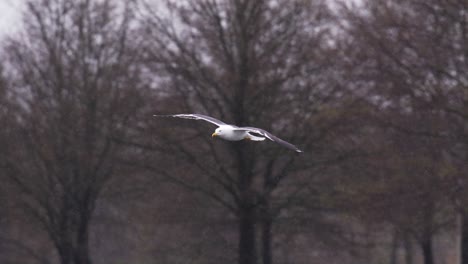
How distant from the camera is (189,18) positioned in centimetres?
2081

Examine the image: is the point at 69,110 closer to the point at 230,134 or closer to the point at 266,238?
the point at 266,238

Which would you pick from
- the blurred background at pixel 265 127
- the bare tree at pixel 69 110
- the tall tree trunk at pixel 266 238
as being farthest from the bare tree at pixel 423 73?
the bare tree at pixel 69 110

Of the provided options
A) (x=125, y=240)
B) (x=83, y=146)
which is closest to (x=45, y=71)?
(x=83, y=146)

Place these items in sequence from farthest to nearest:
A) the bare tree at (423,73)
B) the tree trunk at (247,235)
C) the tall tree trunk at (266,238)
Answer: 1. the tall tree trunk at (266,238)
2. the tree trunk at (247,235)
3. the bare tree at (423,73)

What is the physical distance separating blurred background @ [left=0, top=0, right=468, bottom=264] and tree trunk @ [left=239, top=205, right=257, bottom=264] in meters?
0.04

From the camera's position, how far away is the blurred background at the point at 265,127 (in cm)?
1880

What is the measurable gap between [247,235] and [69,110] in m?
5.87

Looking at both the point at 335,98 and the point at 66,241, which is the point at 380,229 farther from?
the point at 66,241

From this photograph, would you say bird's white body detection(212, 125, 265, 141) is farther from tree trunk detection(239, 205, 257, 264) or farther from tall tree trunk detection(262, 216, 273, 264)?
tall tree trunk detection(262, 216, 273, 264)

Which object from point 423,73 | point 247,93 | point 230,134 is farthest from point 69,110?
point 230,134

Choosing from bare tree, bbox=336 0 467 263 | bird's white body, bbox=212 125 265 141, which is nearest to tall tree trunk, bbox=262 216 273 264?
bare tree, bbox=336 0 467 263

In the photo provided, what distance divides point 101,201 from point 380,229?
925 cm

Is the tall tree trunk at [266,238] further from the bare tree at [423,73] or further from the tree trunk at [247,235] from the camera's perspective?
the bare tree at [423,73]

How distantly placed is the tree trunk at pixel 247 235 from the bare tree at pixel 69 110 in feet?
11.1
